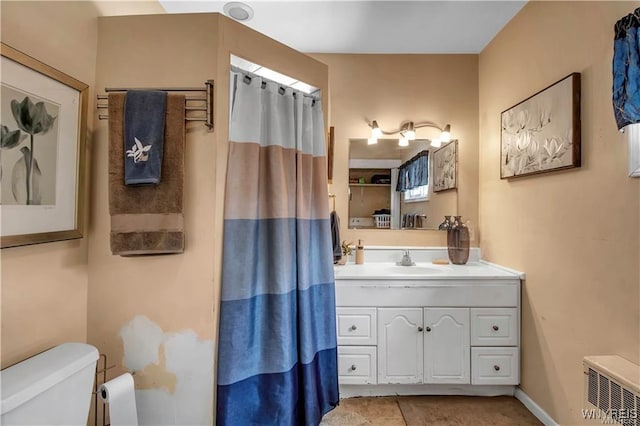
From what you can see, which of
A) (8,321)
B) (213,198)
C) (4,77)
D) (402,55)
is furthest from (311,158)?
(402,55)

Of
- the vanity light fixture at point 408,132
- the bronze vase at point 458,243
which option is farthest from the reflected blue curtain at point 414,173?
the bronze vase at point 458,243

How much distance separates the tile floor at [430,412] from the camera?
1.82 meters

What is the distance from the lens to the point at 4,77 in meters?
0.99

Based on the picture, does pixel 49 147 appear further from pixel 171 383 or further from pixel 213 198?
pixel 171 383

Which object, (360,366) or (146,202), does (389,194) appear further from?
(146,202)

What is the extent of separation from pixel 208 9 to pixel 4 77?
1.42 meters

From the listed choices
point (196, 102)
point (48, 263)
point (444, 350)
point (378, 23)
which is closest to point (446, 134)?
point (378, 23)

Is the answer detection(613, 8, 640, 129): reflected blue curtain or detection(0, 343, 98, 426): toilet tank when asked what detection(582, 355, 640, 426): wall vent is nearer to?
detection(613, 8, 640, 129): reflected blue curtain

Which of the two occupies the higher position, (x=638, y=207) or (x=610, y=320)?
(x=638, y=207)

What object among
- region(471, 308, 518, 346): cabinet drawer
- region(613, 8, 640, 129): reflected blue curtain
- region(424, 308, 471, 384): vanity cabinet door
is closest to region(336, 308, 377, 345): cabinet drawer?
region(424, 308, 471, 384): vanity cabinet door

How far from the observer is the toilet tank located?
899 millimetres

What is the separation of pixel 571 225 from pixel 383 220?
1.26 metres

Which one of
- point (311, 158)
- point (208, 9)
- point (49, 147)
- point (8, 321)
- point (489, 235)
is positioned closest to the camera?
point (8, 321)

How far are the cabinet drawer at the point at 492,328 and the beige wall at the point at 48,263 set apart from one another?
7.27 feet
